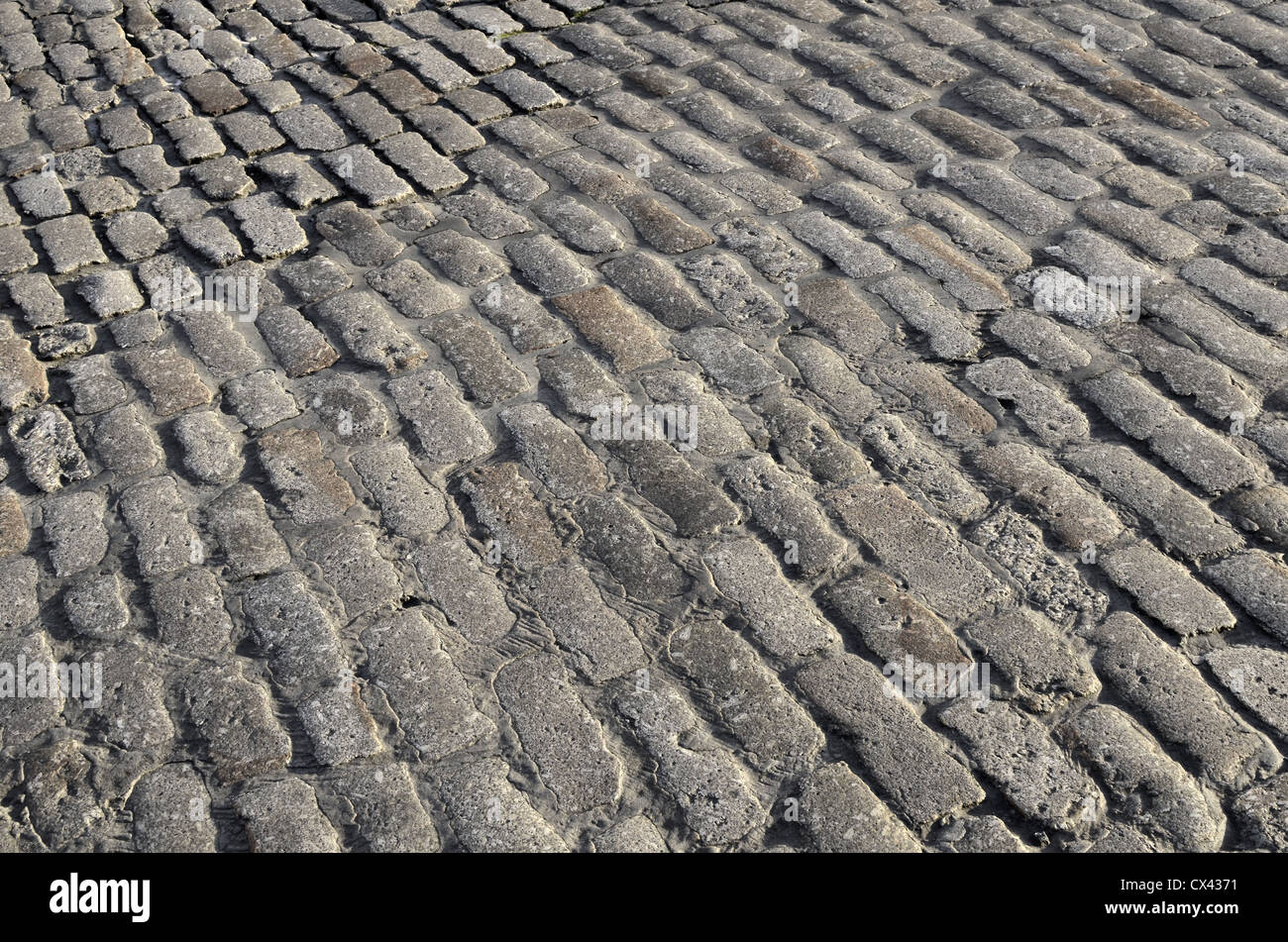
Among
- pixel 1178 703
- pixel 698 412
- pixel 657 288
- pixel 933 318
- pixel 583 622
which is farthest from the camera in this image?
pixel 657 288

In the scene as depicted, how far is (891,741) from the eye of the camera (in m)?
2.59

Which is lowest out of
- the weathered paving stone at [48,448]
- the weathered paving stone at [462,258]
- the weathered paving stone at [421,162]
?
the weathered paving stone at [48,448]

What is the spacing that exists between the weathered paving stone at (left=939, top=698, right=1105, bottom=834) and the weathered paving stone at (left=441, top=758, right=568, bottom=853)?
0.93m

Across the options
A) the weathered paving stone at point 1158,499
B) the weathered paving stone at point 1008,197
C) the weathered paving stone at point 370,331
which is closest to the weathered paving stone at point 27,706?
the weathered paving stone at point 370,331

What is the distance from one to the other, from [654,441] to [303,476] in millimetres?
986

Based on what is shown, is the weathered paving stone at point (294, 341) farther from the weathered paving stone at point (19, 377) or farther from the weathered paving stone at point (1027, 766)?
the weathered paving stone at point (1027, 766)

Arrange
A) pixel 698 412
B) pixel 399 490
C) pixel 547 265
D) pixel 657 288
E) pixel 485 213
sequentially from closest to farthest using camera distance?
pixel 399 490 → pixel 698 412 → pixel 657 288 → pixel 547 265 → pixel 485 213

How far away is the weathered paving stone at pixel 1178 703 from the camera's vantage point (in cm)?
251

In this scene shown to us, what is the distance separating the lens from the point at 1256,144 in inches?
175

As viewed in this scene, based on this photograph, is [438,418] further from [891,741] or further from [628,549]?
[891,741]

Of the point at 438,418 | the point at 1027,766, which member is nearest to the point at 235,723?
the point at 438,418

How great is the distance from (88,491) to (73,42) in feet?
10.5

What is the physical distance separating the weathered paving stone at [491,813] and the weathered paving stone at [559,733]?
2.9 inches
